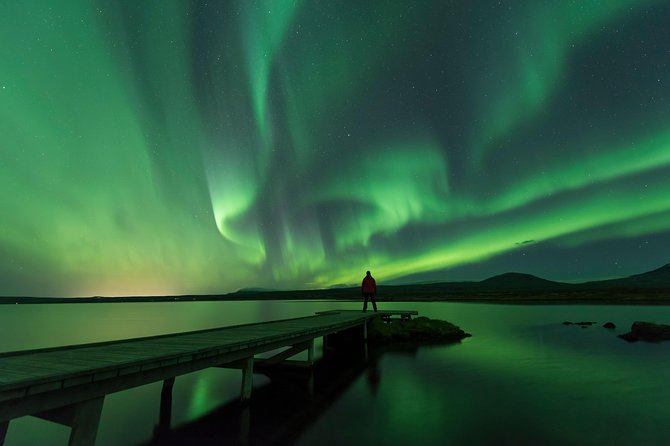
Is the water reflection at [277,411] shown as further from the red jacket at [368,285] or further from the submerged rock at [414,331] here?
the submerged rock at [414,331]

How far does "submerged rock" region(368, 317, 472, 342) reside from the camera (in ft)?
87.7

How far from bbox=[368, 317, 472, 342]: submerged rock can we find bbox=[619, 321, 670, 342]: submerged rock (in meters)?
12.3

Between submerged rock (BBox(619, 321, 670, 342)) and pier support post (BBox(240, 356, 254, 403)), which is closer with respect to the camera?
pier support post (BBox(240, 356, 254, 403))

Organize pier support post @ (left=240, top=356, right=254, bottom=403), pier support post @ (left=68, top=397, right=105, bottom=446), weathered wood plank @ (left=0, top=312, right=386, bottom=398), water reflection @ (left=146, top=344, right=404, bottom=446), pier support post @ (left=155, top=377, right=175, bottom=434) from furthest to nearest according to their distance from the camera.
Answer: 1. pier support post @ (left=240, top=356, right=254, bottom=403)
2. pier support post @ (left=155, top=377, right=175, bottom=434)
3. water reflection @ (left=146, top=344, right=404, bottom=446)
4. pier support post @ (left=68, top=397, right=105, bottom=446)
5. weathered wood plank @ (left=0, top=312, right=386, bottom=398)

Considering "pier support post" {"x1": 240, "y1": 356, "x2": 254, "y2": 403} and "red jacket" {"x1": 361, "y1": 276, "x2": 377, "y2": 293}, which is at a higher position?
"red jacket" {"x1": 361, "y1": 276, "x2": 377, "y2": 293}

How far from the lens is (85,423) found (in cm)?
608

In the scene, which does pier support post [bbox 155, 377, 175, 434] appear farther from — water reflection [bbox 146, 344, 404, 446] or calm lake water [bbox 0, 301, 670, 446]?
calm lake water [bbox 0, 301, 670, 446]

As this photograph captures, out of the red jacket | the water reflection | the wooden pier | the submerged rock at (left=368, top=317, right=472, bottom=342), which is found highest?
the red jacket

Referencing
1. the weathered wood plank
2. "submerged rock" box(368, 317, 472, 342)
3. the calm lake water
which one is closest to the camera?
the weathered wood plank

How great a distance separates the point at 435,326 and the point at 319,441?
867 inches

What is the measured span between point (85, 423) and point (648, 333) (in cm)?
3559

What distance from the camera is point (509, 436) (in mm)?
8953

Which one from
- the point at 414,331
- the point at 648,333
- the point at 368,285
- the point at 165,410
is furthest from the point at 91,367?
the point at 648,333

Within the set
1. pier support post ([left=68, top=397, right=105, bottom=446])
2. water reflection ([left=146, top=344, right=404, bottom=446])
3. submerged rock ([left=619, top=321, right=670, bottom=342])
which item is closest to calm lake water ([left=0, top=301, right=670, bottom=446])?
water reflection ([left=146, top=344, right=404, bottom=446])
